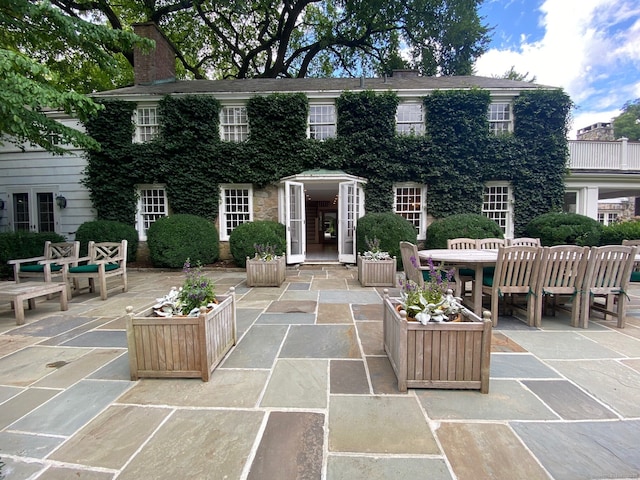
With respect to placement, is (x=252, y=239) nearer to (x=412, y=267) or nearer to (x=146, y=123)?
(x=412, y=267)

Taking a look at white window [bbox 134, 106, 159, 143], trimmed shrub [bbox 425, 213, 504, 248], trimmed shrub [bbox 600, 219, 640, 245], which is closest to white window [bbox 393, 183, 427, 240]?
trimmed shrub [bbox 425, 213, 504, 248]

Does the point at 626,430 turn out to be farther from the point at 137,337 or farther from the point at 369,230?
the point at 369,230

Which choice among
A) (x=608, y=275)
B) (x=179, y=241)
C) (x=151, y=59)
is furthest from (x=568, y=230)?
(x=151, y=59)

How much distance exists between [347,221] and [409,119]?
4.30 metres

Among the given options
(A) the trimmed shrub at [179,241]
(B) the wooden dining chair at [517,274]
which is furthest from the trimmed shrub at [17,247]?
(B) the wooden dining chair at [517,274]

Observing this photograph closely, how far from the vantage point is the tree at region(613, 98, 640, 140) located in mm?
30891

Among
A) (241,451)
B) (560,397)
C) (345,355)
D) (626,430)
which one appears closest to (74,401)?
(241,451)

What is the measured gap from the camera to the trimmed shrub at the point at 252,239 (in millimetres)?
8016

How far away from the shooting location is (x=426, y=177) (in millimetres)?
9516

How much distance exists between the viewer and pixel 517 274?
3.83 meters

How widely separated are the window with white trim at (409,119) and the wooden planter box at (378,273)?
18.5ft

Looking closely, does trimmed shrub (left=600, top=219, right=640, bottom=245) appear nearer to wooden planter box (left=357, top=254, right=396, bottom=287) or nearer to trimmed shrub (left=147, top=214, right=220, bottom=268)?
wooden planter box (left=357, top=254, right=396, bottom=287)

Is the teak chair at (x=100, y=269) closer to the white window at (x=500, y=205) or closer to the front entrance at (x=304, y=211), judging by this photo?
the front entrance at (x=304, y=211)

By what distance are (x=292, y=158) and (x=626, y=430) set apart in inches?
362
